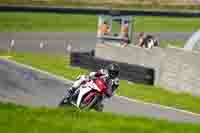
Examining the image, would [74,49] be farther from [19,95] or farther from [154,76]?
[19,95]

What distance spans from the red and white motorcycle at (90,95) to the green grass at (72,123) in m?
3.47

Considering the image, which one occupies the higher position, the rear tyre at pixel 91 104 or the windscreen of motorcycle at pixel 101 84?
the windscreen of motorcycle at pixel 101 84

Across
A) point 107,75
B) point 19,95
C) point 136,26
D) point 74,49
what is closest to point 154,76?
point 19,95

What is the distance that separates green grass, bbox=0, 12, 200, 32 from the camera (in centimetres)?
4675

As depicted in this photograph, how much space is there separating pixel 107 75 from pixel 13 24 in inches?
1388

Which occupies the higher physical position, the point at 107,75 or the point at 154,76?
the point at 107,75

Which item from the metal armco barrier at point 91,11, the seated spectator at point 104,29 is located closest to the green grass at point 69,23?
the metal armco barrier at point 91,11

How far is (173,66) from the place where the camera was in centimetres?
2150

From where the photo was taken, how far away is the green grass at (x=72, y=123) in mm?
6988

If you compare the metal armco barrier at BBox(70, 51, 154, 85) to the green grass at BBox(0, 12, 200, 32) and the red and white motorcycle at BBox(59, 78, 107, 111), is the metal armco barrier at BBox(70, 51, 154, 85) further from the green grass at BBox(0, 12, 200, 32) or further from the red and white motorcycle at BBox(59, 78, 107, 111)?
the green grass at BBox(0, 12, 200, 32)

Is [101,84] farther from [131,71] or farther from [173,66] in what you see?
[131,71]

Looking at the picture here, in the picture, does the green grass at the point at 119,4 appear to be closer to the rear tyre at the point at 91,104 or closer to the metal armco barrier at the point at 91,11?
the metal armco barrier at the point at 91,11

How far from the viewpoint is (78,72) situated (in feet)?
83.8

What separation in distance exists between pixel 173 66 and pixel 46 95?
4522mm
